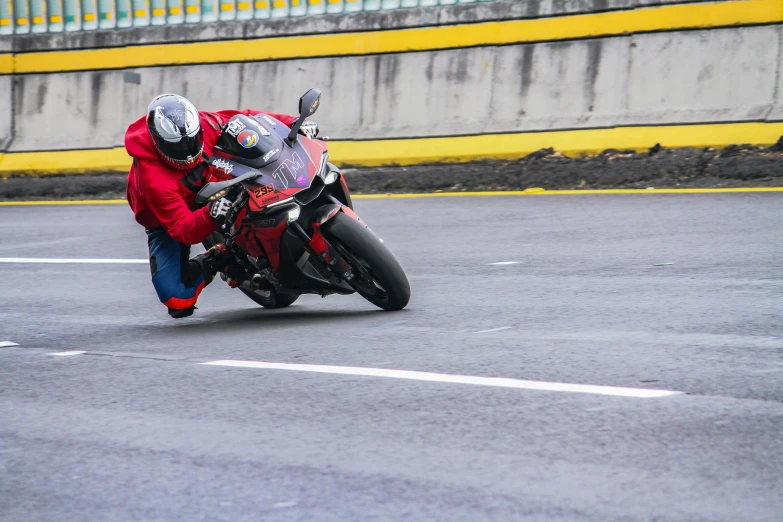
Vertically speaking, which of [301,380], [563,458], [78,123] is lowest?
[78,123]

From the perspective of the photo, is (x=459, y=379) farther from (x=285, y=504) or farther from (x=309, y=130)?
(x=309, y=130)

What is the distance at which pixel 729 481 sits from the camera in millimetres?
3609

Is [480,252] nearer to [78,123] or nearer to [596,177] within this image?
[596,177]

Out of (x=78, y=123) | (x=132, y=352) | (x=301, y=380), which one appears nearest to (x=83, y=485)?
(x=301, y=380)

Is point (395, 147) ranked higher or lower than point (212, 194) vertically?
lower

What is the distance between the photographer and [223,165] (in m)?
6.95

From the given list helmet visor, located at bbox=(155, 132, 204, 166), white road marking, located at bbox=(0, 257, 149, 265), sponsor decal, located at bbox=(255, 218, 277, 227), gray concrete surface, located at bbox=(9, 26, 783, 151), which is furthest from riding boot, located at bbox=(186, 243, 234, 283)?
gray concrete surface, located at bbox=(9, 26, 783, 151)

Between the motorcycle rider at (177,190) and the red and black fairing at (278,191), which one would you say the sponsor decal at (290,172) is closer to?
the red and black fairing at (278,191)

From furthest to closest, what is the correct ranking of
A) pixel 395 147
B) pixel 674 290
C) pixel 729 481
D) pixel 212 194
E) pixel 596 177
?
pixel 395 147, pixel 596 177, pixel 674 290, pixel 212 194, pixel 729 481

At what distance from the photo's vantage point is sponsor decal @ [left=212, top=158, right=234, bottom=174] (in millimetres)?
6918

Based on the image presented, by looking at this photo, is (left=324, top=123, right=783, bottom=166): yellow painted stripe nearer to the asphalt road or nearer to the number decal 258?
the asphalt road

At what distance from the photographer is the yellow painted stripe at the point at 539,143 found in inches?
484

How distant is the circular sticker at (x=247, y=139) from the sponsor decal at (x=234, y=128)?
0.03 m

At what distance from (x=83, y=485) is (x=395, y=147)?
Result: 35.0ft
